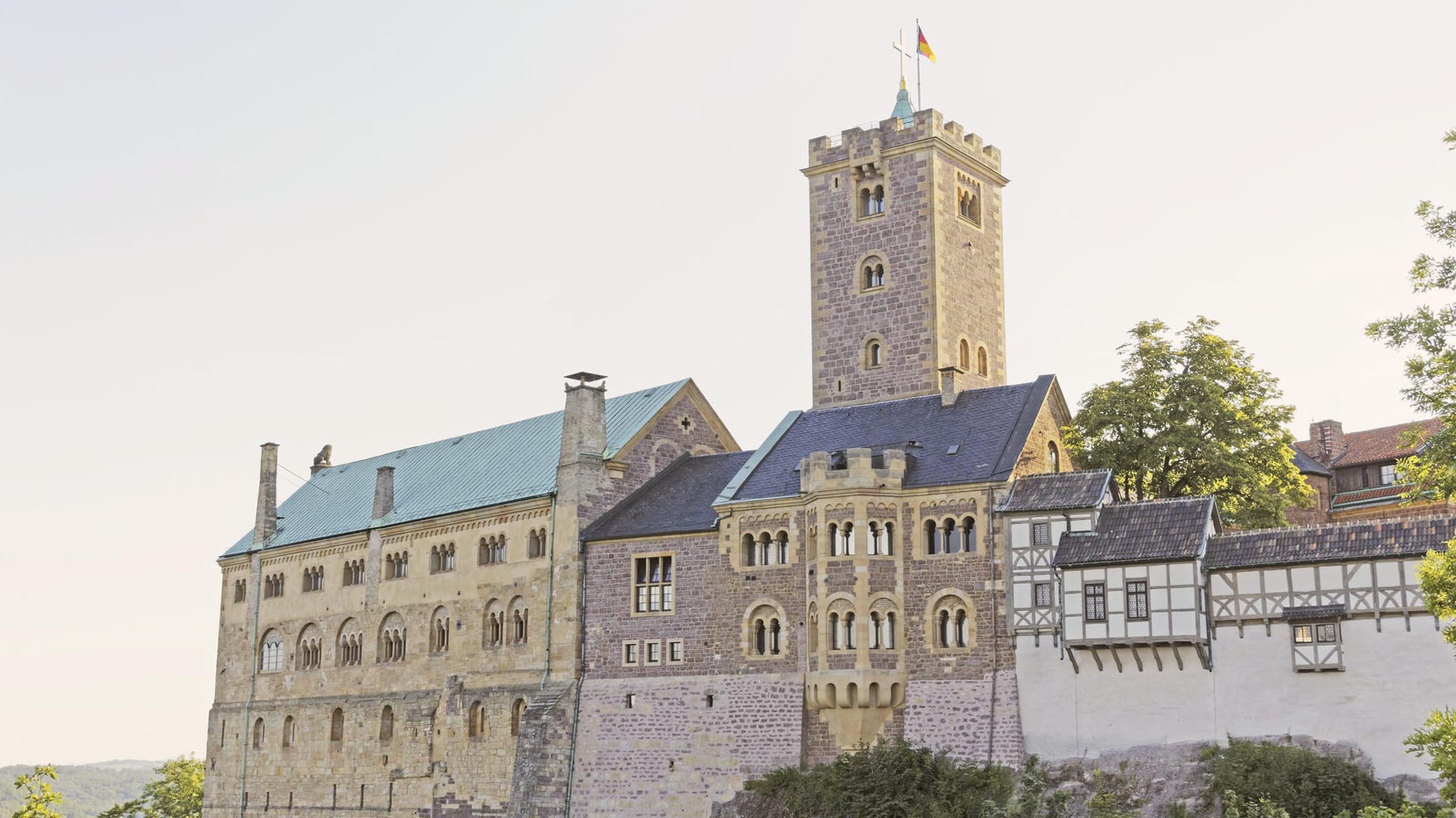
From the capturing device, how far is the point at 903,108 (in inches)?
2425

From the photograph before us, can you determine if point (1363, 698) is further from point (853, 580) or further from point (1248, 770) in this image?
point (853, 580)

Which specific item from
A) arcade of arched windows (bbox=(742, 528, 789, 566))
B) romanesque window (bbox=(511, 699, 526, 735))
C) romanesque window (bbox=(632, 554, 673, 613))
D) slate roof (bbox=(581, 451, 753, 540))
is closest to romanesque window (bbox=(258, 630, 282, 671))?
romanesque window (bbox=(511, 699, 526, 735))

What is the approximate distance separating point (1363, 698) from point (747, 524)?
61.6ft

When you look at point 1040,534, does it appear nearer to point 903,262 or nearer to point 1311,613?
point 1311,613

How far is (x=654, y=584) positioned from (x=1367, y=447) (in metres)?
40.9

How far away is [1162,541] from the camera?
44.3 meters

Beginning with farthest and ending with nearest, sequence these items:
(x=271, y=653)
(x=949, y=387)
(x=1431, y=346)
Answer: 1. (x=271, y=653)
2. (x=949, y=387)
3. (x=1431, y=346)

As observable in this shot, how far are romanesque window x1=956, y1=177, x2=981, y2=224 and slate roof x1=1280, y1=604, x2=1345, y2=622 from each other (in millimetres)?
22067

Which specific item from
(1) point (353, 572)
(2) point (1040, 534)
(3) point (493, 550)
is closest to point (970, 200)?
(2) point (1040, 534)

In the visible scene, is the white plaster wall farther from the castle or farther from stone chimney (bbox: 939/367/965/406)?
stone chimney (bbox: 939/367/965/406)

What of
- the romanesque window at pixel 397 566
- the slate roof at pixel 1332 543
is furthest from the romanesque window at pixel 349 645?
the slate roof at pixel 1332 543

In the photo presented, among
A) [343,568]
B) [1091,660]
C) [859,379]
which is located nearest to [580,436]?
[859,379]

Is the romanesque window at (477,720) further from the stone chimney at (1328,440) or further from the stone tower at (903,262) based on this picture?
the stone chimney at (1328,440)

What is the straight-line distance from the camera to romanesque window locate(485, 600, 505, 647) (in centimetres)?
5800
